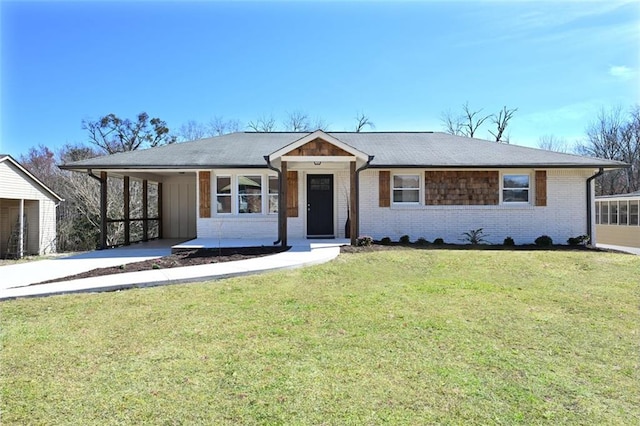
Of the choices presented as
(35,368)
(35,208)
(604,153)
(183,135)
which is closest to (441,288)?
(35,368)

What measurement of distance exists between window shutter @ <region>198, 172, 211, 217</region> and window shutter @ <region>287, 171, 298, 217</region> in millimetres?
2840

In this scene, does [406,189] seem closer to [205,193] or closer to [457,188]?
[457,188]

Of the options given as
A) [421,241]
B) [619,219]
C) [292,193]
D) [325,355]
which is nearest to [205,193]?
[292,193]

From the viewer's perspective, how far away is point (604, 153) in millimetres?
37438

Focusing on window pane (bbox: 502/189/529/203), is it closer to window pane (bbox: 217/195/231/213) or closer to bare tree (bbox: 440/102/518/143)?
window pane (bbox: 217/195/231/213)

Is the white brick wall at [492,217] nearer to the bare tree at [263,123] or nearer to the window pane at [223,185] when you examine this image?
the window pane at [223,185]

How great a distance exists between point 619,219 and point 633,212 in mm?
1130

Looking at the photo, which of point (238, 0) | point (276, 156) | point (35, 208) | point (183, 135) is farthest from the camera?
point (183, 135)

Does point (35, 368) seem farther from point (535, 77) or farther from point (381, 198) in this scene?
point (535, 77)

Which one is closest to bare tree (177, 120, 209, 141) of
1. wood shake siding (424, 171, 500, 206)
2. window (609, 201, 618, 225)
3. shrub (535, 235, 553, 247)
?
wood shake siding (424, 171, 500, 206)

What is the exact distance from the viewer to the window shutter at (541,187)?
14.0m

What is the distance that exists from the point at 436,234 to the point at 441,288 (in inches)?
285

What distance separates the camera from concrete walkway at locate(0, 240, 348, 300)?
22.8ft

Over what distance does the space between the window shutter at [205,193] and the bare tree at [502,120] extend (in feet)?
110
